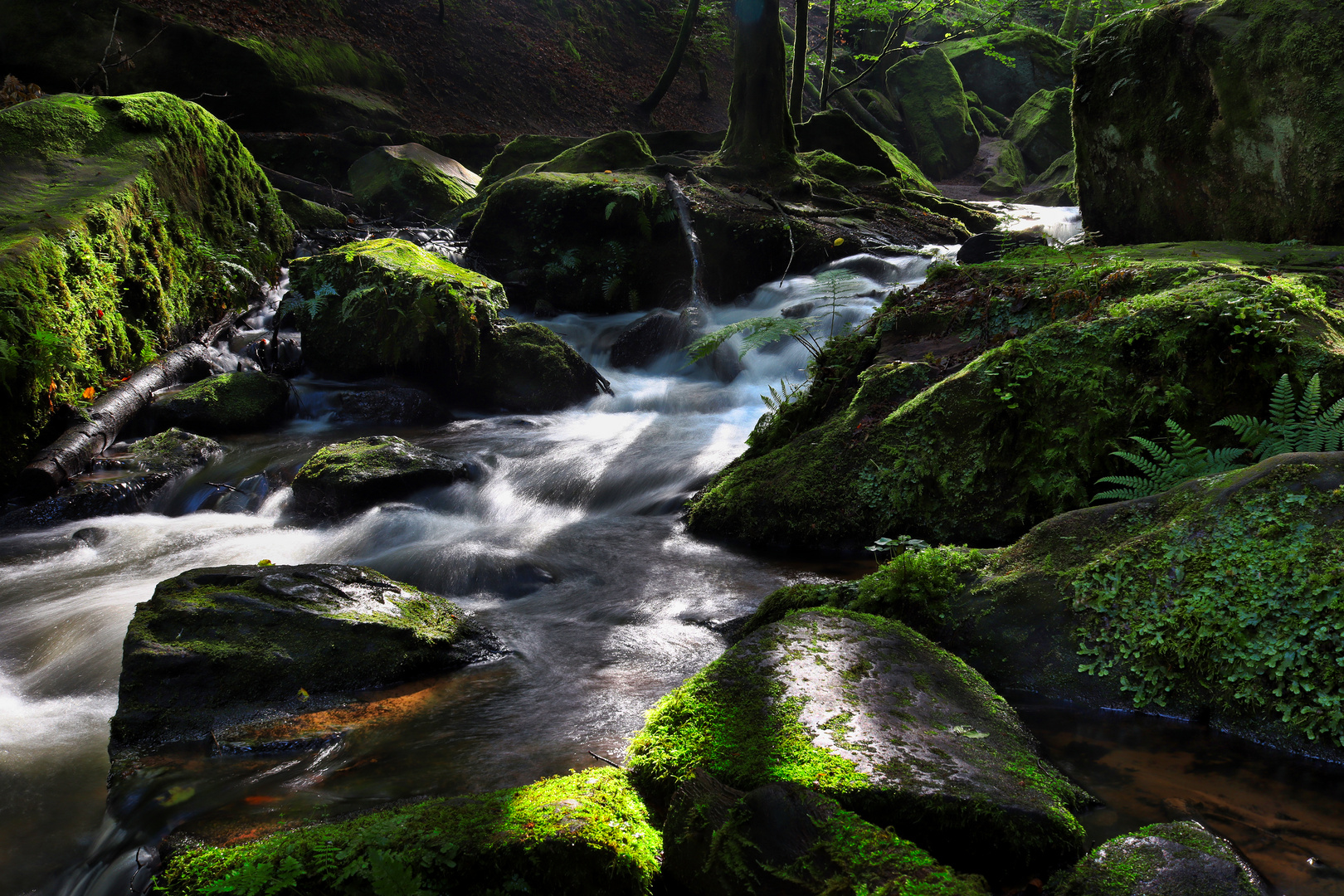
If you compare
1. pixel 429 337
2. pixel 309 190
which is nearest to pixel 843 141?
pixel 309 190

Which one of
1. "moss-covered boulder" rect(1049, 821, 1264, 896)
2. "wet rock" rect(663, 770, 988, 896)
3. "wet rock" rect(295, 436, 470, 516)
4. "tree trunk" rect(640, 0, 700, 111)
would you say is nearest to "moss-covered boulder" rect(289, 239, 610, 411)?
"wet rock" rect(295, 436, 470, 516)

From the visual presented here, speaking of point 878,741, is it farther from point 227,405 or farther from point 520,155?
point 520,155

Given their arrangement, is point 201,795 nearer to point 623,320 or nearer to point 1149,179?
point 1149,179

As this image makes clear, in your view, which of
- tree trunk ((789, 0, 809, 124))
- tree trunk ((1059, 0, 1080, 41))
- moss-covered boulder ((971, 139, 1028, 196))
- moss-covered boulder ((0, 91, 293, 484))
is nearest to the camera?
moss-covered boulder ((0, 91, 293, 484))

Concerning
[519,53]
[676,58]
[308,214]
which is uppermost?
[519,53]

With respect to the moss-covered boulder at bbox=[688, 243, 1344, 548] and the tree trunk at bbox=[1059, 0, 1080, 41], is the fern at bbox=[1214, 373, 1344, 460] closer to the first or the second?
the moss-covered boulder at bbox=[688, 243, 1344, 548]

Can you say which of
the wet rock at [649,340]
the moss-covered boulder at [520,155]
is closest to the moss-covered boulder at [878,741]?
the wet rock at [649,340]

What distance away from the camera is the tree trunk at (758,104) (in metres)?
13.9

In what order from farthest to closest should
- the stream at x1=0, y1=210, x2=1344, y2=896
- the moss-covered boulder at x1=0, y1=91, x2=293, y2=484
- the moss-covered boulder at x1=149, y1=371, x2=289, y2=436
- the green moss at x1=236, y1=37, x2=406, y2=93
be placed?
the green moss at x1=236, y1=37, x2=406, y2=93 → the moss-covered boulder at x1=149, y1=371, x2=289, y2=436 → the moss-covered boulder at x1=0, y1=91, x2=293, y2=484 → the stream at x1=0, y1=210, x2=1344, y2=896

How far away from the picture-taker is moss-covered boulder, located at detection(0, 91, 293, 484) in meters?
6.84

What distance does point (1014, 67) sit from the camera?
34469 millimetres

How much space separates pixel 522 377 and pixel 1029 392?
6.60 m

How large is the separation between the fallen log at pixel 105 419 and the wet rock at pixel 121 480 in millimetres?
115

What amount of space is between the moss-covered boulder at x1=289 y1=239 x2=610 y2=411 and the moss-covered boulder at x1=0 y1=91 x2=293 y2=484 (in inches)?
57.3
